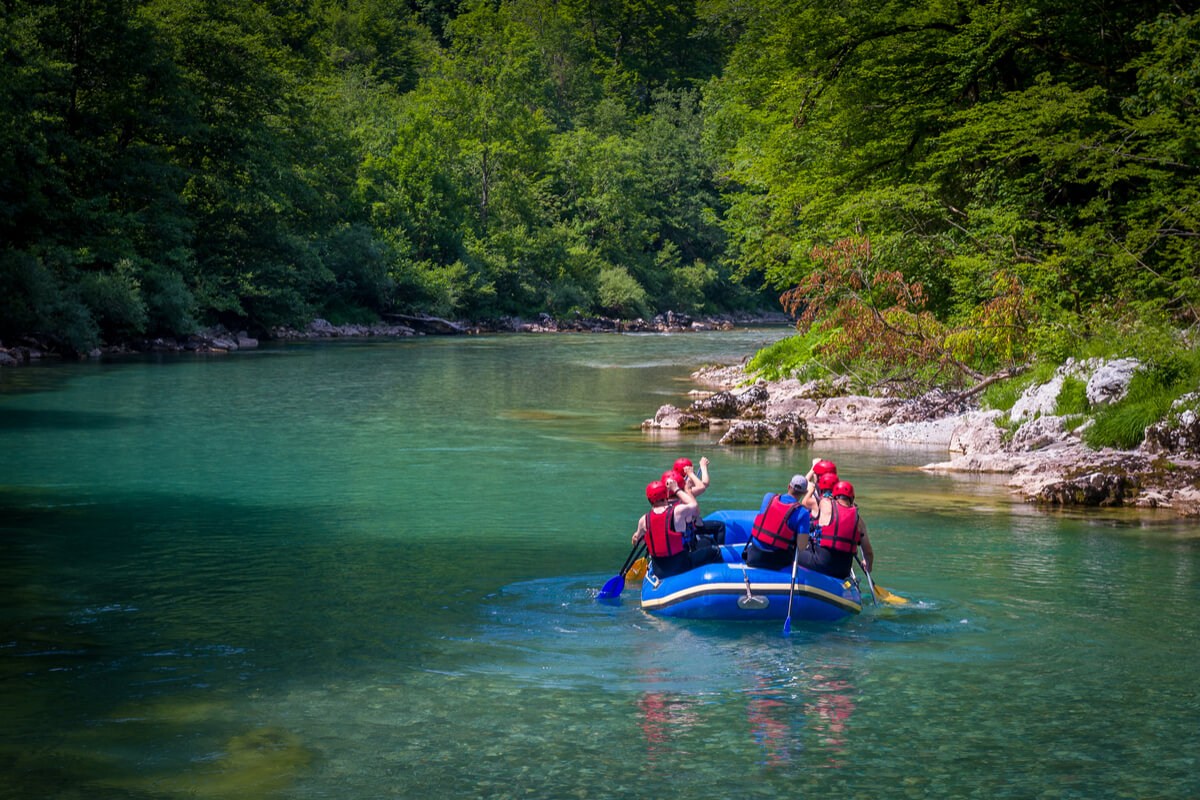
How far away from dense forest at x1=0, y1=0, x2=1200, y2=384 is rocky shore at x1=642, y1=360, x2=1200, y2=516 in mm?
963

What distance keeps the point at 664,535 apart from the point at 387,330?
172 feet

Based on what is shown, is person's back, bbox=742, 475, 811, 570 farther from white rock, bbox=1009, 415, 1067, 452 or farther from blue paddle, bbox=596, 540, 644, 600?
white rock, bbox=1009, 415, 1067, 452

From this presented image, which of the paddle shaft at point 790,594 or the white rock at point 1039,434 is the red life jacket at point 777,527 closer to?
the paddle shaft at point 790,594

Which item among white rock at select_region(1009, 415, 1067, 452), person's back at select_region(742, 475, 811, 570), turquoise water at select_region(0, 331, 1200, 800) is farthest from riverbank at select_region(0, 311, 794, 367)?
person's back at select_region(742, 475, 811, 570)

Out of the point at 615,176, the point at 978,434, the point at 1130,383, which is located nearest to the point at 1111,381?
the point at 1130,383

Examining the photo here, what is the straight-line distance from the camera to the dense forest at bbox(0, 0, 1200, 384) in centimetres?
2120

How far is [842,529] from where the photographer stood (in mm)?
9938

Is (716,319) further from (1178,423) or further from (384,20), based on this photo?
(1178,423)

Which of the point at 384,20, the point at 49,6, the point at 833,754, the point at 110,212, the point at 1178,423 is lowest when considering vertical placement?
the point at 833,754

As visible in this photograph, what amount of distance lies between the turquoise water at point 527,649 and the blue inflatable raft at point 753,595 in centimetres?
20

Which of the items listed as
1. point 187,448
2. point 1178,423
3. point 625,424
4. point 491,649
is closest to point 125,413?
point 187,448

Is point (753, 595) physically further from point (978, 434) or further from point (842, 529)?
point (978, 434)

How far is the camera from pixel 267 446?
67.7ft

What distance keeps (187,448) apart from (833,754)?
15.5 meters
